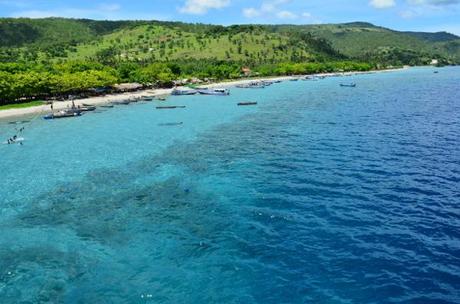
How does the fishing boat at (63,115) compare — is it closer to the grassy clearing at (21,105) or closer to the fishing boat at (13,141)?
the grassy clearing at (21,105)

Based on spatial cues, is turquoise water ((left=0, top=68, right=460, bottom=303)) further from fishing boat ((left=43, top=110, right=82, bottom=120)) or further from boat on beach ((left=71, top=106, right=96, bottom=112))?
boat on beach ((left=71, top=106, right=96, bottom=112))

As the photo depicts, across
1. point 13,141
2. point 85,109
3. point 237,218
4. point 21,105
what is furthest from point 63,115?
point 237,218

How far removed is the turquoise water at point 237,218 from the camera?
3206 cm

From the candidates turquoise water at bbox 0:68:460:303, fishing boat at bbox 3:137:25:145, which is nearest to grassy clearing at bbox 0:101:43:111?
fishing boat at bbox 3:137:25:145

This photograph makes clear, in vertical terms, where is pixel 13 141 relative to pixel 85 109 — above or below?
below

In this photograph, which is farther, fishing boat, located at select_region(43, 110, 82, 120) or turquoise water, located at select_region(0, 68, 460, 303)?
fishing boat, located at select_region(43, 110, 82, 120)

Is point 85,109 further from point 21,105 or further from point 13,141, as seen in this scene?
point 13,141

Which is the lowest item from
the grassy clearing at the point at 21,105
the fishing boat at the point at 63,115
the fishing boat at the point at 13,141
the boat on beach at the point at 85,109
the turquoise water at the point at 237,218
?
the turquoise water at the point at 237,218

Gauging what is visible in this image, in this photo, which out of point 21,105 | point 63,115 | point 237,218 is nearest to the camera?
point 237,218

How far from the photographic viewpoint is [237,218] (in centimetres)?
4506

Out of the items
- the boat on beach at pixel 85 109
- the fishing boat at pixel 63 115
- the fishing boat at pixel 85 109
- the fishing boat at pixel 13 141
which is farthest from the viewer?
the fishing boat at pixel 85 109

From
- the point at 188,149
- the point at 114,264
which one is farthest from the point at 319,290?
the point at 188,149

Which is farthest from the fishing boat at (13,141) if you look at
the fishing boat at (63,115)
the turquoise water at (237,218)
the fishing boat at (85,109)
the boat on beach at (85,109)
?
the fishing boat at (85,109)

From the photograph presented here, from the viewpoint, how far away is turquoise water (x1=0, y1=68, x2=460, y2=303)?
3206cm
